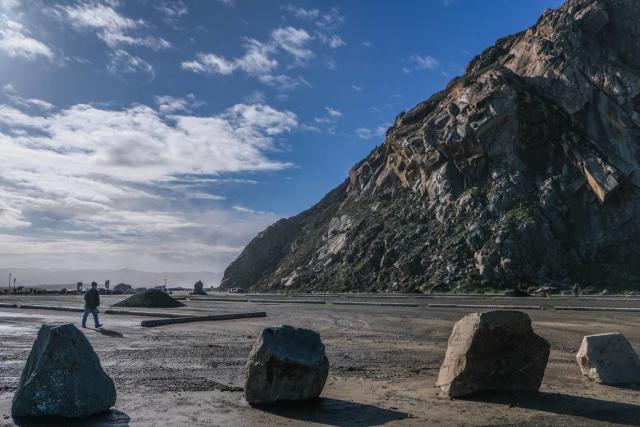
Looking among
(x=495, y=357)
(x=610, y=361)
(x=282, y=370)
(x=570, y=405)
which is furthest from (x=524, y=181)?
(x=282, y=370)

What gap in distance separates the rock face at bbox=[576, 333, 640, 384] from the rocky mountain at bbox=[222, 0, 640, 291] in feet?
139

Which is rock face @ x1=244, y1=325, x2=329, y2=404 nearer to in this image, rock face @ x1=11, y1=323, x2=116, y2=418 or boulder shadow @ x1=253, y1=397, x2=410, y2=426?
boulder shadow @ x1=253, y1=397, x2=410, y2=426

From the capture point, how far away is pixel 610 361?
9.75 meters

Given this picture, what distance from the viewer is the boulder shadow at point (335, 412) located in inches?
287

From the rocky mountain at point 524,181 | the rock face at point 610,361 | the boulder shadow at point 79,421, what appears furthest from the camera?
the rocky mountain at point 524,181

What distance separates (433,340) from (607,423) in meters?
9.88

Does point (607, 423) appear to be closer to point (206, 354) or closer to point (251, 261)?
point (206, 354)

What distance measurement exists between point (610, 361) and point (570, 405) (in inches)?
90.9

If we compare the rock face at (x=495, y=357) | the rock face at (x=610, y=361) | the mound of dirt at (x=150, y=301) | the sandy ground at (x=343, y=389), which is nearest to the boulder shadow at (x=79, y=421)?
the sandy ground at (x=343, y=389)

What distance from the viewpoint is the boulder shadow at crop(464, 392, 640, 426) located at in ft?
24.2

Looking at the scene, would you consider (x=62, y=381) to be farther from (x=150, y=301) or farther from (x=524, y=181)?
(x=524, y=181)

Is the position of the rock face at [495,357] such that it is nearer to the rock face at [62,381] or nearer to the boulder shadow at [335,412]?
the boulder shadow at [335,412]

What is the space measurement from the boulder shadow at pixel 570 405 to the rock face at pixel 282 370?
8.36 ft

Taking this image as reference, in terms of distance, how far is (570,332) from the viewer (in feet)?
59.9
